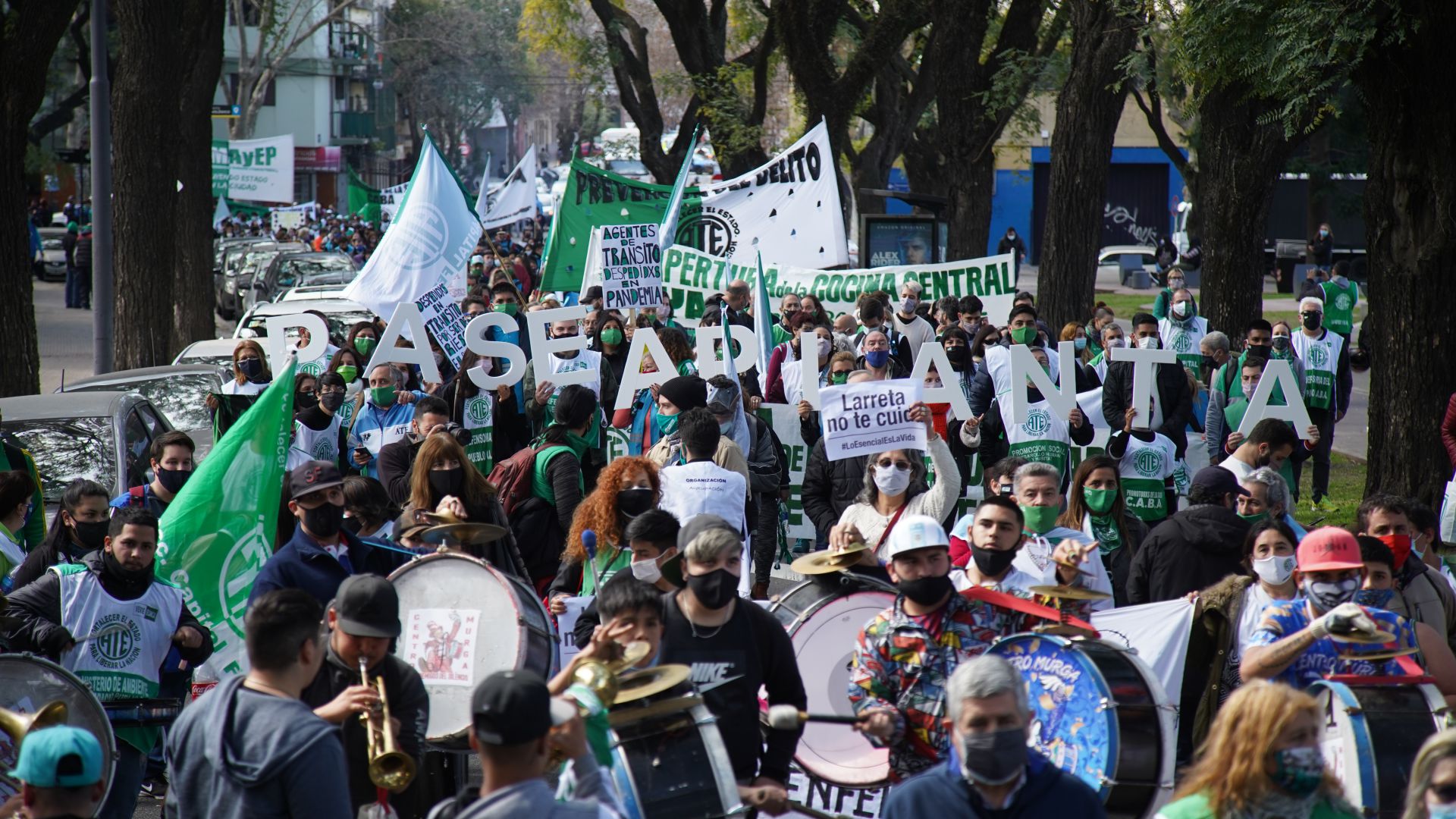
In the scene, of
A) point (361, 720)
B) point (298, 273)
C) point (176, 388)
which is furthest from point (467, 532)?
point (298, 273)

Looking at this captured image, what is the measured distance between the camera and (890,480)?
24.9 ft

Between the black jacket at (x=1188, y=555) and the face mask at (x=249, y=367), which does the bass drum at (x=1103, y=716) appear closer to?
the black jacket at (x=1188, y=555)

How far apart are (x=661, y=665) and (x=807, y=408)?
6442mm

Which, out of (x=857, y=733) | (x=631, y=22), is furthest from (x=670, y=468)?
(x=631, y=22)

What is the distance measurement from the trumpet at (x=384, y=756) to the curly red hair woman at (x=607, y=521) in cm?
211

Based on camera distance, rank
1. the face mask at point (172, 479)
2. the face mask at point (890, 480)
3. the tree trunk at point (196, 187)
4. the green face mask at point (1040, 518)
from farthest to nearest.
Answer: the tree trunk at point (196, 187)
the face mask at point (172, 479)
the face mask at point (890, 480)
the green face mask at point (1040, 518)

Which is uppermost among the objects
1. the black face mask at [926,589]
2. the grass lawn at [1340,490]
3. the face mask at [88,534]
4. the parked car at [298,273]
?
the parked car at [298,273]

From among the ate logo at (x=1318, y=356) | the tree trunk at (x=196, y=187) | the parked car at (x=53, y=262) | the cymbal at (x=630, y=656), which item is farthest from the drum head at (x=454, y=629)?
the parked car at (x=53, y=262)

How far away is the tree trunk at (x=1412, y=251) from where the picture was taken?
31.6 feet

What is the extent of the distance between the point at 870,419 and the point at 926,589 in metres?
3.11

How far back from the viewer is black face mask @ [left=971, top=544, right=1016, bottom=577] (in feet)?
19.2

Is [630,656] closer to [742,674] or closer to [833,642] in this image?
[742,674]

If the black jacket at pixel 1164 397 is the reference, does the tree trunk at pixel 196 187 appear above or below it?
above

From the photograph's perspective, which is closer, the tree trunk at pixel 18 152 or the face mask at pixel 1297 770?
the face mask at pixel 1297 770
